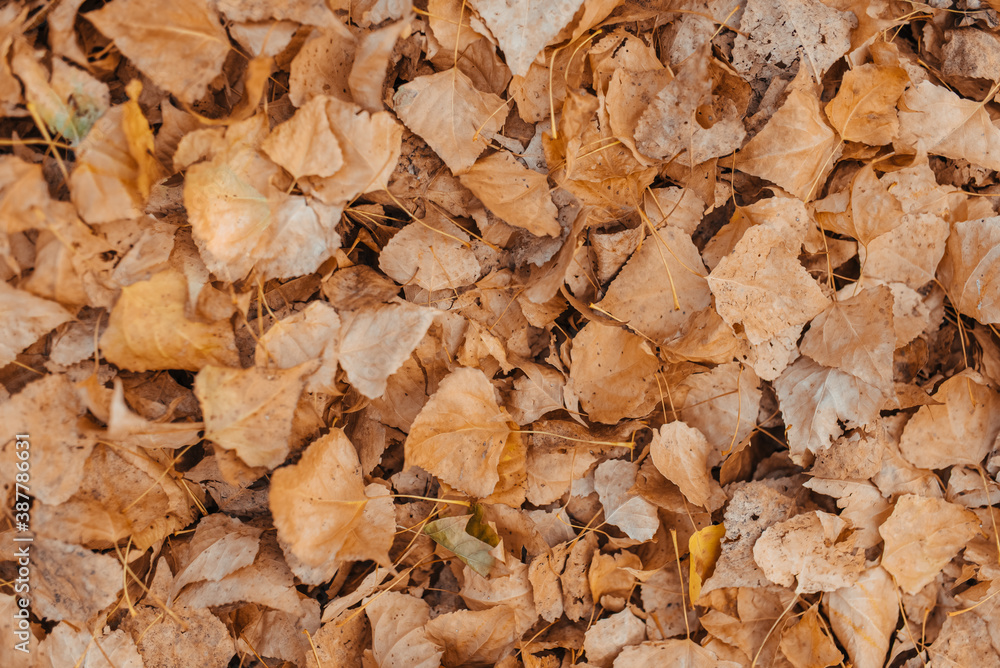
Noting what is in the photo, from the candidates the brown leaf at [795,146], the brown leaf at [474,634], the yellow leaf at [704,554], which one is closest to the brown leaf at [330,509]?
the brown leaf at [474,634]

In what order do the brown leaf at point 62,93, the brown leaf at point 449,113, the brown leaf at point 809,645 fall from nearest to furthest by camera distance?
the brown leaf at point 62,93, the brown leaf at point 449,113, the brown leaf at point 809,645

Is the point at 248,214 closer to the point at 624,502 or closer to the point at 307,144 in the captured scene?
the point at 307,144

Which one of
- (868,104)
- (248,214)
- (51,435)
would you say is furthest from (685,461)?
(51,435)

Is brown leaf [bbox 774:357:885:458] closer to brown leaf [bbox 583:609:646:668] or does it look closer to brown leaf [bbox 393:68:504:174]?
brown leaf [bbox 583:609:646:668]

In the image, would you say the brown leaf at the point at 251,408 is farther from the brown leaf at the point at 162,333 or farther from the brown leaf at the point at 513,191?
the brown leaf at the point at 513,191

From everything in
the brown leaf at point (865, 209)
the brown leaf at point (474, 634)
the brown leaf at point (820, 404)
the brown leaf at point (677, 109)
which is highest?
the brown leaf at point (677, 109)

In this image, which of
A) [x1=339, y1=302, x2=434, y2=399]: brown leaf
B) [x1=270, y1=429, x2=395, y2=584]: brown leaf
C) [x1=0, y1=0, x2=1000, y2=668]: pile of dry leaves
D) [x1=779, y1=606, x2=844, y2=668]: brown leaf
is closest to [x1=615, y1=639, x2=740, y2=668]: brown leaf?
[x1=0, y1=0, x2=1000, y2=668]: pile of dry leaves

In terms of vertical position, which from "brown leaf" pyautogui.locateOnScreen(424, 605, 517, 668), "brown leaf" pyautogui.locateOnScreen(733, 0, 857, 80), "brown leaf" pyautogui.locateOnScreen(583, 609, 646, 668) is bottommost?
"brown leaf" pyautogui.locateOnScreen(583, 609, 646, 668)
